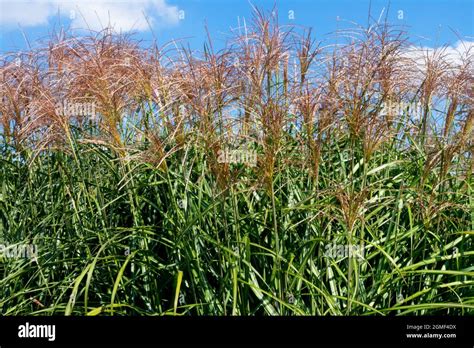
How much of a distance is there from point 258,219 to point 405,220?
122 centimetres

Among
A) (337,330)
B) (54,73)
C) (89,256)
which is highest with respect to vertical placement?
(54,73)

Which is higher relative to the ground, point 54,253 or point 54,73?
point 54,73

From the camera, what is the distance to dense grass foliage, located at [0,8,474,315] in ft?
13.0

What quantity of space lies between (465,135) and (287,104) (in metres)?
1.31

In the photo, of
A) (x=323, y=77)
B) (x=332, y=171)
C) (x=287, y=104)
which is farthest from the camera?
(x=332, y=171)

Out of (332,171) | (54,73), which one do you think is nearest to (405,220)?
(332,171)

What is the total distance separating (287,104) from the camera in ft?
13.3

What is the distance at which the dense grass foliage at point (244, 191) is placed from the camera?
3.97 m

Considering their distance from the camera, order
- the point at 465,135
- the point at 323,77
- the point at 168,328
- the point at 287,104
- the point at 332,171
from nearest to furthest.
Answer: the point at 168,328 → the point at 287,104 → the point at 465,135 → the point at 323,77 → the point at 332,171

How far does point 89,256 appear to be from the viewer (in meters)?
4.17

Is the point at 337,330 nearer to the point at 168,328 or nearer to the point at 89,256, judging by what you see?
the point at 168,328

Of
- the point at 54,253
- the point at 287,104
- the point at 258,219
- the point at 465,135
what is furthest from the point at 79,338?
the point at 465,135

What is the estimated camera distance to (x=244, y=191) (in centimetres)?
403

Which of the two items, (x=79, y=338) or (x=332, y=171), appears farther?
(x=332, y=171)
